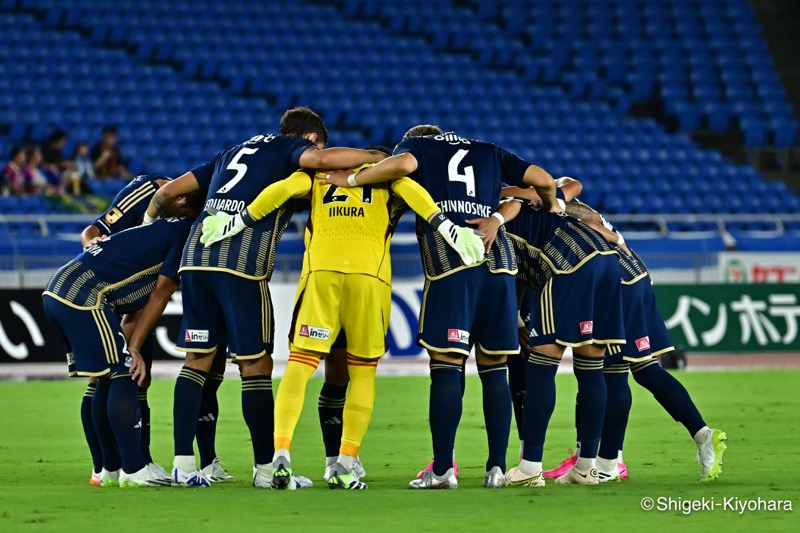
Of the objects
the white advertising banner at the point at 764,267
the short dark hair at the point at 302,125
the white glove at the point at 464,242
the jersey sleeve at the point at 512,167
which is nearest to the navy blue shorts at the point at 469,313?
the white glove at the point at 464,242

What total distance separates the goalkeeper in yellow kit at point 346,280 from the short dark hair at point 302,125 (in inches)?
17.0

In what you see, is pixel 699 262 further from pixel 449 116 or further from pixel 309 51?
pixel 309 51

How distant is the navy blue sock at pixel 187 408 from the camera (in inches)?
289

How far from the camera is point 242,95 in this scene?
2753 centimetres

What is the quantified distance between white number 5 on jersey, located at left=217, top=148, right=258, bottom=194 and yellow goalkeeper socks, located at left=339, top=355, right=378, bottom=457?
1285 millimetres

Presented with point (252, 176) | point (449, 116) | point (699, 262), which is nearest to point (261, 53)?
point (449, 116)

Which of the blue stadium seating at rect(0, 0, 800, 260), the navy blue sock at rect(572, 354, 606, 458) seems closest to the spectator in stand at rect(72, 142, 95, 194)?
the blue stadium seating at rect(0, 0, 800, 260)

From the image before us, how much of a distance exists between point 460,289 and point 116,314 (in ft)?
7.28

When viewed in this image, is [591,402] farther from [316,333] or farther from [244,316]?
[244,316]

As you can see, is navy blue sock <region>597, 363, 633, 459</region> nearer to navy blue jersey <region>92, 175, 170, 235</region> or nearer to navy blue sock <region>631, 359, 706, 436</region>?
navy blue sock <region>631, 359, 706, 436</region>

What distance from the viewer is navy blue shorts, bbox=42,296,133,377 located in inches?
293

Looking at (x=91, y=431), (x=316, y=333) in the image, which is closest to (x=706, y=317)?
(x=316, y=333)

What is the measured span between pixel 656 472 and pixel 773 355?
41.5ft

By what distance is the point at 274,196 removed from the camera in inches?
294
